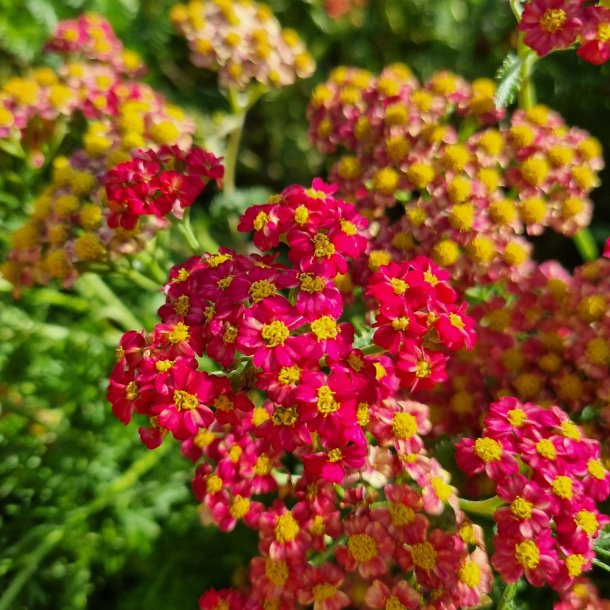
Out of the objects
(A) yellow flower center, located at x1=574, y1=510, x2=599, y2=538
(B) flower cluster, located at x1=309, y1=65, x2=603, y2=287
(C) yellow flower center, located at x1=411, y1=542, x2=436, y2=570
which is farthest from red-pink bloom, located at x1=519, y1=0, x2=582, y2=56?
(C) yellow flower center, located at x1=411, y1=542, x2=436, y2=570

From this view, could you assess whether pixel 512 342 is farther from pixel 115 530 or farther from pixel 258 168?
pixel 258 168

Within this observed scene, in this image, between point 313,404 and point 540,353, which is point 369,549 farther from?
point 540,353

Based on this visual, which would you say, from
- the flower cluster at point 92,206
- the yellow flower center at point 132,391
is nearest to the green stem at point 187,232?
the flower cluster at point 92,206

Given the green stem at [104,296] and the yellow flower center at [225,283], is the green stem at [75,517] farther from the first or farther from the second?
the yellow flower center at [225,283]

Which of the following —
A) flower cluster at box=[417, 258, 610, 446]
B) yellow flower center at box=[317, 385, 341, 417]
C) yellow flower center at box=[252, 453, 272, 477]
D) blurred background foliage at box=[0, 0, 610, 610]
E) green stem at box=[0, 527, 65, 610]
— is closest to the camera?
yellow flower center at box=[317, 385, 341, 417]

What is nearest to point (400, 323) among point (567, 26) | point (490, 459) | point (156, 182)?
point (490, 459)

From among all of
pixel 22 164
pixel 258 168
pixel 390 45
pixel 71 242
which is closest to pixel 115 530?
pixel 71 242

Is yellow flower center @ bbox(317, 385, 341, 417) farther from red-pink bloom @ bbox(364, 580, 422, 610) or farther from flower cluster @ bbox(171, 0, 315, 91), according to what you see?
flower cluster @ bbox(171, 0, 315, 91)
